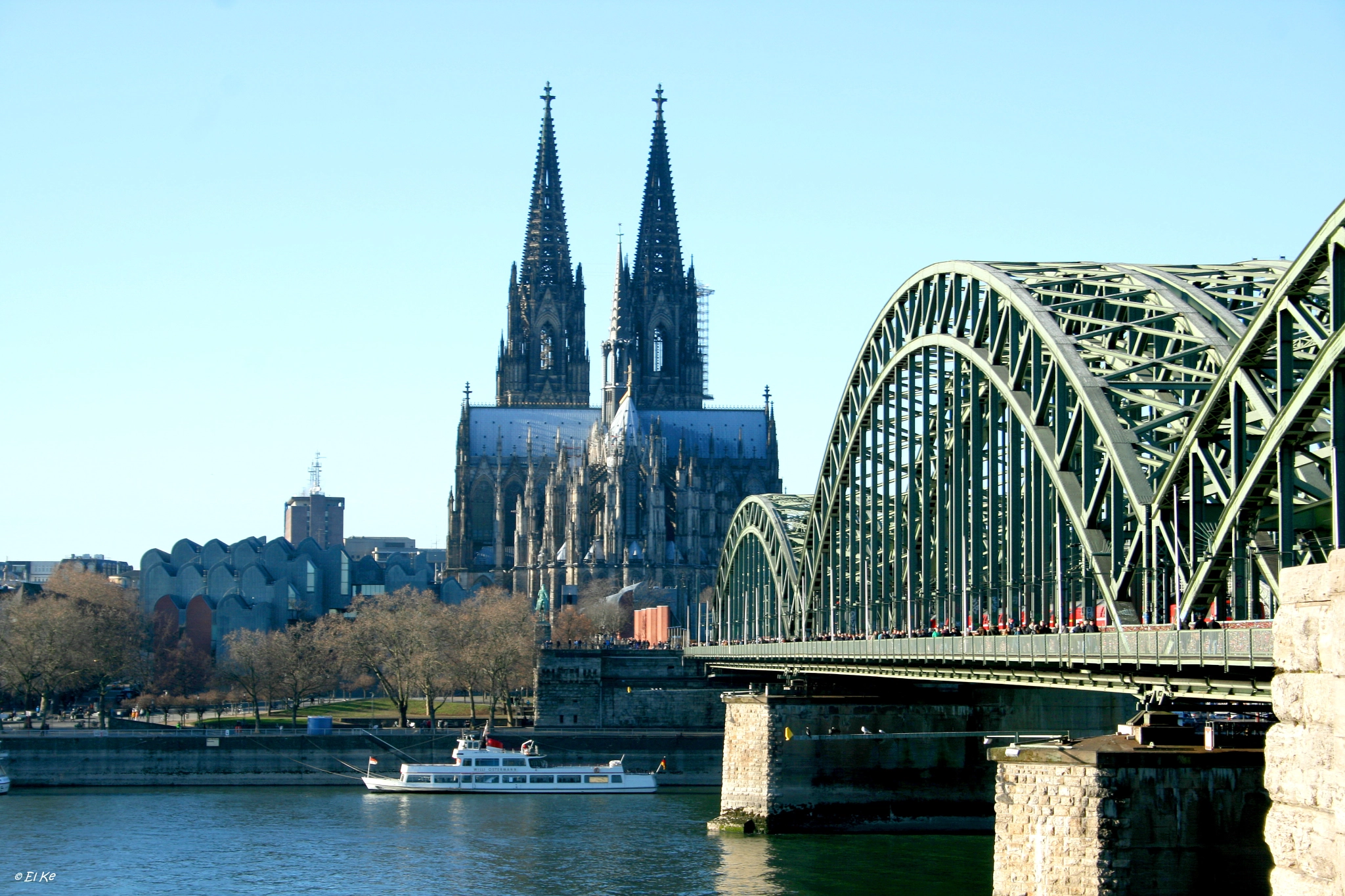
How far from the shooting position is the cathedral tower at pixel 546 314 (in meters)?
191

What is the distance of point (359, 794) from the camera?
8094 cm

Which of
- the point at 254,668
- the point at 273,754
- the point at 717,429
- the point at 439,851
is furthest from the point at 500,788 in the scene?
the point at 717,429

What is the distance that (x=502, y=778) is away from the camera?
3270 inches

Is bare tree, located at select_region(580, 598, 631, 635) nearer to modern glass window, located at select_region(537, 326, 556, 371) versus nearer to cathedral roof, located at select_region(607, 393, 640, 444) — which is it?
cathedral roof, located at select_region(607, 393, 640, 444)

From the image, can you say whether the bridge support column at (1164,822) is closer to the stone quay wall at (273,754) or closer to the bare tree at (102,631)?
the stone quay wall at (273,754)

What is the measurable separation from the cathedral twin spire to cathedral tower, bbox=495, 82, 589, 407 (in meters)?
0.07

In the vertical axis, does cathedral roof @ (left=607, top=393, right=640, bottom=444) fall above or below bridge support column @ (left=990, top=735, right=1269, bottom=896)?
above

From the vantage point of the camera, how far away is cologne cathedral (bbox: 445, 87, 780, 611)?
6580 inches

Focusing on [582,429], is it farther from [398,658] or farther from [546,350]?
[398,658]

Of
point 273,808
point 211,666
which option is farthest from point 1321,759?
point 211,666

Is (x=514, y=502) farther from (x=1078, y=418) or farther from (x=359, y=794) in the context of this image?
(x=1078, y=418)

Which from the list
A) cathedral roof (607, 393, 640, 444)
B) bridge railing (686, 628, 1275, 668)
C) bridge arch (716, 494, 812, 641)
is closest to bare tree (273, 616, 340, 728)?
bridge arch (716, 494, 812, 641)

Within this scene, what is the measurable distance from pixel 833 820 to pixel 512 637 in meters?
51.2

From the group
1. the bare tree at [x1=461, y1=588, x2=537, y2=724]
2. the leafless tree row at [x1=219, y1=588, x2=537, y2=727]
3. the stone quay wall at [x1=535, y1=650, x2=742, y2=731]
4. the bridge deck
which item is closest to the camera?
the bridge deck
